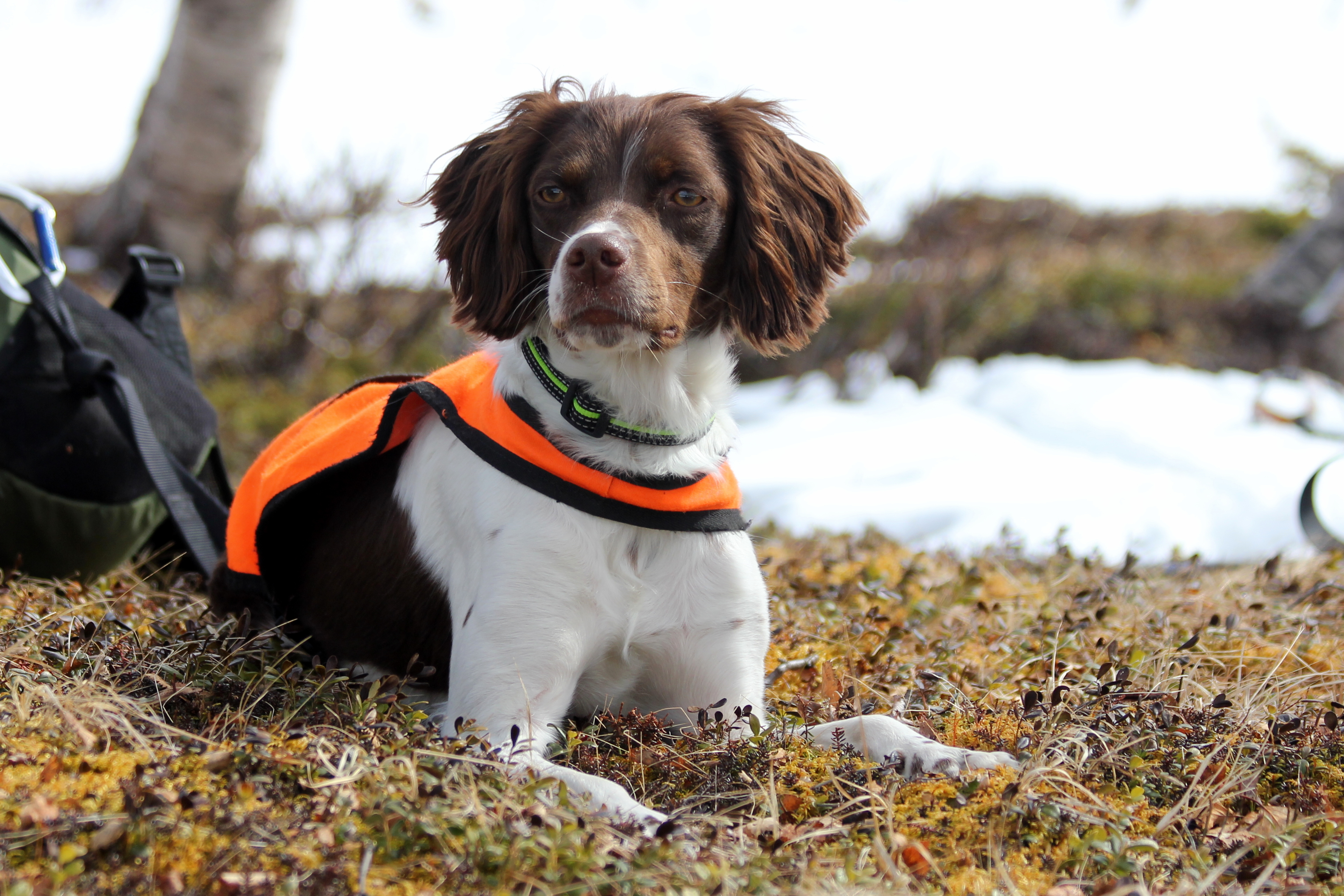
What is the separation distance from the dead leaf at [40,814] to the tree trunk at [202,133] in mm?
6672

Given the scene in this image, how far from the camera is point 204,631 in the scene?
232 centimetres

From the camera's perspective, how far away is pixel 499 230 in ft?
7.50

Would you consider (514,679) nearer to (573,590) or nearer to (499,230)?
(573,590)

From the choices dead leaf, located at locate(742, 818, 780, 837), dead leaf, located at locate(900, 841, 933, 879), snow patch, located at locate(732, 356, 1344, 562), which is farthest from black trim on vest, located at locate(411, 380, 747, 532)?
snow patch, located at locate(732, 356, 1344, 562)

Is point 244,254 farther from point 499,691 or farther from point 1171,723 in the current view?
point 1171,723

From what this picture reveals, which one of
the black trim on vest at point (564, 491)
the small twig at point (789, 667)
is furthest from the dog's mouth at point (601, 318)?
the small twig at point (789, 667)

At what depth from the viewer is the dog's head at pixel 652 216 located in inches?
82.4

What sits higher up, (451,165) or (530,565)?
→ (451,165)

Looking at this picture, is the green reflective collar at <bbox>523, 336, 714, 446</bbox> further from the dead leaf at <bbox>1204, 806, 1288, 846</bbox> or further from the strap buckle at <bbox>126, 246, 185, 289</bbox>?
the strap buckle at <bbox>126, 246, 185, 289</bbox>

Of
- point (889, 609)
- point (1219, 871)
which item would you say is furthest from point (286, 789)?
point (889, 609)

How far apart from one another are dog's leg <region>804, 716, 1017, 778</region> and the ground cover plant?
0.04 m

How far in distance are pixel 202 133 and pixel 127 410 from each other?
5.19 m

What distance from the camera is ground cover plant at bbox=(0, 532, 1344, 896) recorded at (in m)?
1.47

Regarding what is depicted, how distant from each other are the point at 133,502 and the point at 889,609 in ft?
7.33
